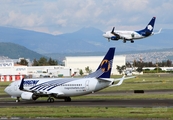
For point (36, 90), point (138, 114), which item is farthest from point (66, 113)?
point (36, 90)

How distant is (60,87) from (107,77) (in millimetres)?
6080

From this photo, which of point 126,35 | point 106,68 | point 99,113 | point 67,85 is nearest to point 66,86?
point 67,85

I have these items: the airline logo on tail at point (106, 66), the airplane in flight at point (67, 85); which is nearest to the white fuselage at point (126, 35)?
the airplane in flight at point (67, 85)

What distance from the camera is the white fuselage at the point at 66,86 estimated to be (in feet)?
187

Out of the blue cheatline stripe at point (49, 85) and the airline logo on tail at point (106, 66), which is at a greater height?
the airline logo on tail at point (106, 66)

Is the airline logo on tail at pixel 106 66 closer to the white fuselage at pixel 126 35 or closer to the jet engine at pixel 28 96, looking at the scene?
the jet engine at pixel 28 96

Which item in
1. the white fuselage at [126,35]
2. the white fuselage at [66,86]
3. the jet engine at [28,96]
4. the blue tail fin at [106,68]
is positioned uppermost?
the white fuselage at [126,35]

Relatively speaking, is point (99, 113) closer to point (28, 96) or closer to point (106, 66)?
point (106, 66)

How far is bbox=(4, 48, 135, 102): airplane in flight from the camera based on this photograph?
56.8 metres

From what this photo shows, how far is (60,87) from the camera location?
59.8 m

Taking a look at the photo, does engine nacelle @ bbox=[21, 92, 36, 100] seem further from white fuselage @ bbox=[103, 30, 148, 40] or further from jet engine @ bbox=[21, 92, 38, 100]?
white fuselage @ bbox=[103, 30, 148, 40]

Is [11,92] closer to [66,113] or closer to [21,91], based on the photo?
[21,91]

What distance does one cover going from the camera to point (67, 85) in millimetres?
59500

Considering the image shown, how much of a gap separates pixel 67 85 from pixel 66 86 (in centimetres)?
16
